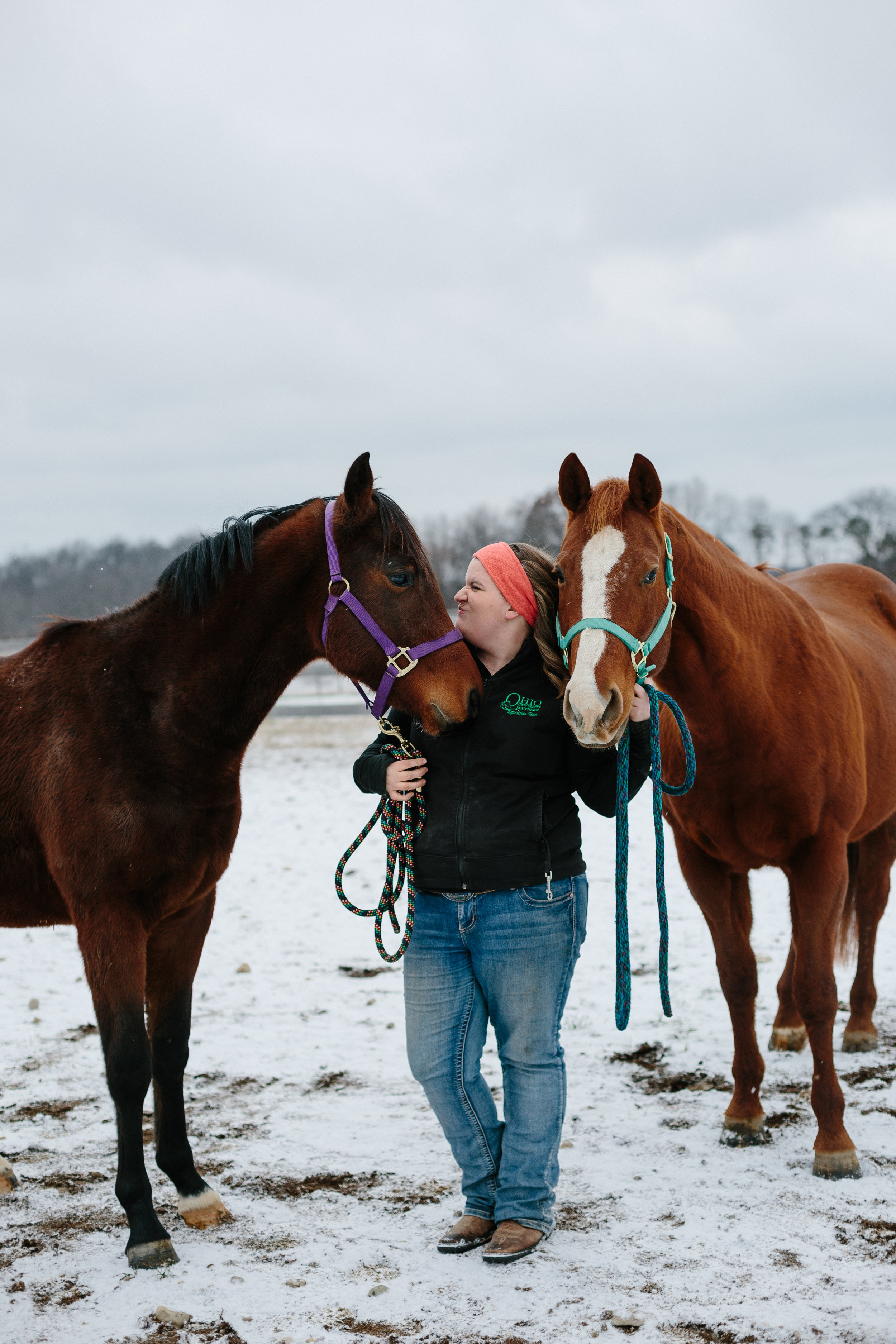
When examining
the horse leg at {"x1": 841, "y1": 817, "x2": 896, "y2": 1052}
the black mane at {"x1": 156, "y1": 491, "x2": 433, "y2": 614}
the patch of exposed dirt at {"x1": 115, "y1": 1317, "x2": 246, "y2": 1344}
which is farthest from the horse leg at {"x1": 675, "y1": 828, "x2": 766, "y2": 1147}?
the patch of exposed dirt at {"x1": 115, "y1": 1317, "x2": 246, "y2": 1344}

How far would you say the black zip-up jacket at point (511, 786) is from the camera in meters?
2.84

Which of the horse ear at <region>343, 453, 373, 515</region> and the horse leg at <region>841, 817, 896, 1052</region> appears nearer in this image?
the horse ear at <region>343, 453, 373, 515</region>

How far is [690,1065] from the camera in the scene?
430 cm

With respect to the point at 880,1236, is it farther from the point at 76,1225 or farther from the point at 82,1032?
the point at 82,1032

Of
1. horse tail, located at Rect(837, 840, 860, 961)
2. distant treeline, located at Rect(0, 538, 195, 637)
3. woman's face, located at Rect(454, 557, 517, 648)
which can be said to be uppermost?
distant treeline, located at Rect(0, 538, 195, 637)

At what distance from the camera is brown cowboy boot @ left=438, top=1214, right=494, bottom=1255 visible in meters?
2.88

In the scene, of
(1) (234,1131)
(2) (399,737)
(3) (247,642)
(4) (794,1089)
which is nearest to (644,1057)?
(4) (794,1089)

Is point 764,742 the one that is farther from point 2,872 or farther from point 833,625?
point 2,872

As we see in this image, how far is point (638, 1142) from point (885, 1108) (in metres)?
1.03

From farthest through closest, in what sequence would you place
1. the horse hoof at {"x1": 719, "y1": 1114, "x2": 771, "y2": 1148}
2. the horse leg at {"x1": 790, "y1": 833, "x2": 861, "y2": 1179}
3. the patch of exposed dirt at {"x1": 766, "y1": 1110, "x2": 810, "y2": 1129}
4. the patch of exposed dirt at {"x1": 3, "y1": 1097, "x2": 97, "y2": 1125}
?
the patch of exposed dirt at {"x1": 3, "y1": 1097, "x2": 97, "y2": 1125}
the patch of exposed dirt at {"x1": 766, "y1": 1110, "x2": 810, "y2": 1129}
the horse hoof at {"x1": 719, "y1": 1114, "x2": 771, "y2": 1148}
the horse leg at {"x1": 790, "y1": 833, "x2": 861, "y2": 1179}

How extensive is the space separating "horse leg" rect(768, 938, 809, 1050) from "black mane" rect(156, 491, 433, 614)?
9.40 ft

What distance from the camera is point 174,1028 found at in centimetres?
329

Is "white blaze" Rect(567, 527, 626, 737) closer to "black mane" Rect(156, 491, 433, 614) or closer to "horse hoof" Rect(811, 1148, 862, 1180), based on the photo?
"black mane" Rect(156, 491, 433, 614)

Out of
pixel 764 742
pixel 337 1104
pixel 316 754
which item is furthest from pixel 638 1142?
pixel 316 754
